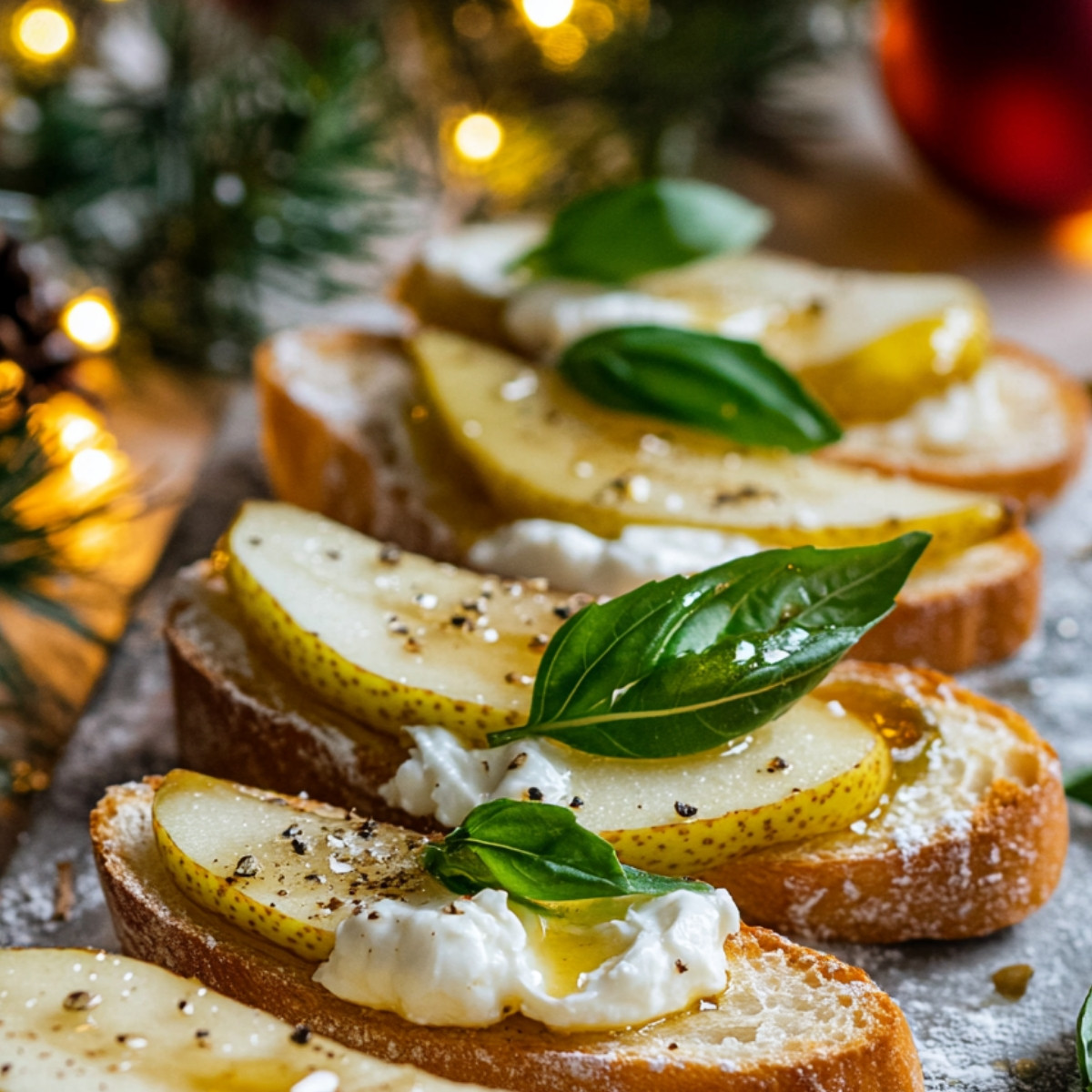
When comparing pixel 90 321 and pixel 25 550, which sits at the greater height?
pixel 90 321

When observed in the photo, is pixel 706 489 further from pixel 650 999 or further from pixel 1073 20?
pixel 1073 20

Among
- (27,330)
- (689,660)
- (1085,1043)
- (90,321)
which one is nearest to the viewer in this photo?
(1085,1043)

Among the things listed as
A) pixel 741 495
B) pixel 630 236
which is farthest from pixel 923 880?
pixel 630 236

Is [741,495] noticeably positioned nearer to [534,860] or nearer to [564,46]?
[534,860]

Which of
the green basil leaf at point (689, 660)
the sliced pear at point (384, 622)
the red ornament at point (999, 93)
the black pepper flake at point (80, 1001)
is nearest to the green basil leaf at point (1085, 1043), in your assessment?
the green basil leaf at point (689, 660)

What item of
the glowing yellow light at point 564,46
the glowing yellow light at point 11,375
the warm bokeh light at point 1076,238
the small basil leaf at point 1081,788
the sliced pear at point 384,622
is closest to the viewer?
the sliced pear at point 384,622

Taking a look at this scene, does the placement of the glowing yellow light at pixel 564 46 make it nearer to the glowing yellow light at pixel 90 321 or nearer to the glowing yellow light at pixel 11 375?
the glowing yellow light at pixel 90 321

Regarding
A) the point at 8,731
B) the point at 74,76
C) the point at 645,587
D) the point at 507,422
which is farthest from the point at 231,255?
the point at 645,587
